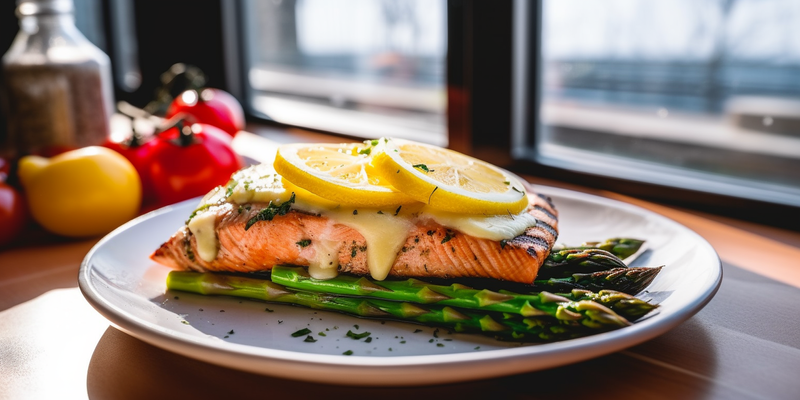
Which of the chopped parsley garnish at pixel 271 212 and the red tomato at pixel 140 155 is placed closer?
the chopped parsley garnish at pixel 271 212

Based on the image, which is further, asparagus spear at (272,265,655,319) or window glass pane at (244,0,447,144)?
window glass pane at (244,0,447,144)

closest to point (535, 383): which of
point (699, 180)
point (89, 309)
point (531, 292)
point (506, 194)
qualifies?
point (531, 292)

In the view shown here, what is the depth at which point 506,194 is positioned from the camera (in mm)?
1616

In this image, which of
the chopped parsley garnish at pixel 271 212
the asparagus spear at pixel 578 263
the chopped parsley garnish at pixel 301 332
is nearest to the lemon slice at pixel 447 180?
the asparagus spear at pixel 578 263

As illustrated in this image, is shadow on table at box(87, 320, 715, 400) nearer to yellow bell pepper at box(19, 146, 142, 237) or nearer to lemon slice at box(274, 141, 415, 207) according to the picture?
lemon slice at box(274, 141, 415, 207)

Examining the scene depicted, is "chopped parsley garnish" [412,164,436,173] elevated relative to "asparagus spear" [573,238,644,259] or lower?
elevated

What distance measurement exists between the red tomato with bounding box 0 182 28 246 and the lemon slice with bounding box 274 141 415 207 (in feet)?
3.82

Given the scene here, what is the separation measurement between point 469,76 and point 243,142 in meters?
1.58

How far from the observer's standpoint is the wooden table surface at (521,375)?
1.21 metres

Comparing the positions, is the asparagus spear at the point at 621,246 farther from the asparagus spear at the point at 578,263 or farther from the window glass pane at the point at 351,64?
the window glass pane at the point at 351,64

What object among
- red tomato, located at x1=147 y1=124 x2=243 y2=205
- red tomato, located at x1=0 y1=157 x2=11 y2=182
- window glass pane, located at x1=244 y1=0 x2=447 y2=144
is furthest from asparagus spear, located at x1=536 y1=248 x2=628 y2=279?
red tomato, located at x1=0 y1=157 x2=11 y2=182

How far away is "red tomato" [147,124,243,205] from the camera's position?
2.62 m

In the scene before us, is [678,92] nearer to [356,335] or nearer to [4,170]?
[356,335]

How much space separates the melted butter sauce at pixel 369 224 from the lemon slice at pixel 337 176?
0.12 feet
